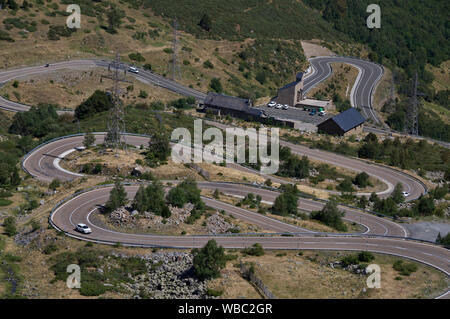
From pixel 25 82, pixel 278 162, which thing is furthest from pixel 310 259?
pixel 25 82

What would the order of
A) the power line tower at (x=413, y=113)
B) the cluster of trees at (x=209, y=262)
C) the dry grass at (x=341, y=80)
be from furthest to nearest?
the dry grass at (x=341, y=80) < the power line tower at (x=413, y=113) < the cluster of trees at (x=209, y=262)

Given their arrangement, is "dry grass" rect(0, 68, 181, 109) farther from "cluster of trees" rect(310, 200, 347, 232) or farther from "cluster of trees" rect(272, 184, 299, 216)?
"cluster of trees" rect(310, 200, 347, 232)

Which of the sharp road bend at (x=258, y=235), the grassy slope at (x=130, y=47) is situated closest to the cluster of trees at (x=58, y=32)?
the grassy slope at (x=130, y=47)

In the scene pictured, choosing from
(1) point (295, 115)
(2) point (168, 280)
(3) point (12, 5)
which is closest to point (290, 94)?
(1) point (295, 115)

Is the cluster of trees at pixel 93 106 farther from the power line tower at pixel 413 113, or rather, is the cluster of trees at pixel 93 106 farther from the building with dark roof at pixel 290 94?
the power line tower at pixel 413 113

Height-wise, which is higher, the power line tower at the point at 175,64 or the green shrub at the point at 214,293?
the power line tower at the point at 175,64

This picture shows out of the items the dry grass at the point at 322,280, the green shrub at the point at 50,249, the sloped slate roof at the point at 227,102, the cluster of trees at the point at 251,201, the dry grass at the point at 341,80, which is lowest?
the green shrub at the point at 50,249
